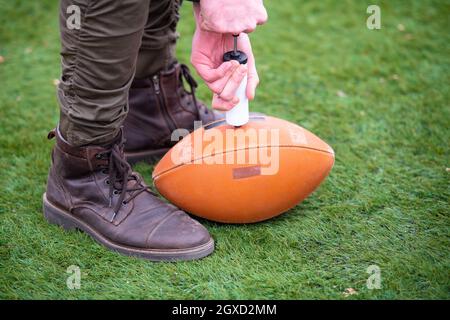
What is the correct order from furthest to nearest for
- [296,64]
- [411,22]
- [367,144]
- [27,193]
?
1. [411,22]
2. [296,64]
3. [367,144]
4. [27,193]

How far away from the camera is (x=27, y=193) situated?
1.98 meters

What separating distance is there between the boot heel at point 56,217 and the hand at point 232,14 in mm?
731

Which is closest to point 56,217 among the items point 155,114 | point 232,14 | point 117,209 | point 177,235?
point 117,209

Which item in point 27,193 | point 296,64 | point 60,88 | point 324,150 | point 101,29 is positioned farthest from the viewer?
point 296,64

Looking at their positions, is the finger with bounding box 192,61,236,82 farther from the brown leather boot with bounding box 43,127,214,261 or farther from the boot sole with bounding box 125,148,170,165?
the boot sole with bounding box 125,148,170,165

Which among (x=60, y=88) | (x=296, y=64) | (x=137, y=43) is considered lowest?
(x=296, y=64)

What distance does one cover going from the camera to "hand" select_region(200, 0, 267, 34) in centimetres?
152

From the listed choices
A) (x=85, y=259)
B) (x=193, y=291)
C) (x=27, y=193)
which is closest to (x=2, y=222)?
(x=27, y=193)

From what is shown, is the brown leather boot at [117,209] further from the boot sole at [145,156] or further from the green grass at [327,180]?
the boot sole at [145,156]

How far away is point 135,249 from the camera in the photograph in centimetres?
166

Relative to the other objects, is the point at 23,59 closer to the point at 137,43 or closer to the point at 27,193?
the point at 27,193

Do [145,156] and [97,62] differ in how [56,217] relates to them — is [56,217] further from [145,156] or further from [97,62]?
[97,62]

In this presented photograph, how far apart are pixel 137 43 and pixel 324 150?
2.08 feet

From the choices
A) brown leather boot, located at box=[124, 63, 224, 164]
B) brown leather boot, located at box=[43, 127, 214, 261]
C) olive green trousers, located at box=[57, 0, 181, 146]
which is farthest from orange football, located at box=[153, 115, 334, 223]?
brown leather boot, located at box=[124, 63, 224, 164]
